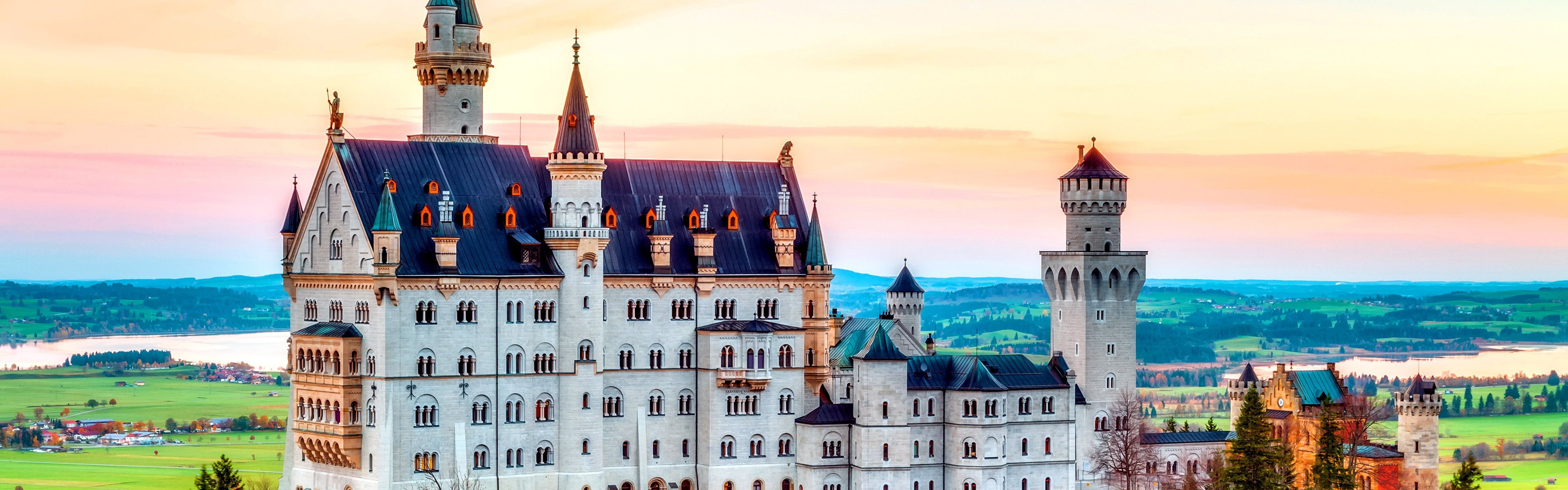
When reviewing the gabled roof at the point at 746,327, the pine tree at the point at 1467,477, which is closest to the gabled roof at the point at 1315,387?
the pine tree at the point at 1467,477

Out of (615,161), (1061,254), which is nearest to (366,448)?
(615,161)

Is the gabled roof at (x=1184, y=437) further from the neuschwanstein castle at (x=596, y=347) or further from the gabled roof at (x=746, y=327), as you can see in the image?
the gabled roof at (x=746, y=327)

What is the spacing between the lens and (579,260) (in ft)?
358

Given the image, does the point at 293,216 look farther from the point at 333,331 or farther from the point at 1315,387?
the point at 1315,387

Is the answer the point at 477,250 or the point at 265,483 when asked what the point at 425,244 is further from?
the point at 265,483

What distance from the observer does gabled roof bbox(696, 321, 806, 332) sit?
113312mm

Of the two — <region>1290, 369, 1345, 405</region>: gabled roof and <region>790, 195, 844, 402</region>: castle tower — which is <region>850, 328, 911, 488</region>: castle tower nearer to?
<region>790, 195, 844, 402</region>: castle tower

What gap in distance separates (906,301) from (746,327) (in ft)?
116

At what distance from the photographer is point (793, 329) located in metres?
115

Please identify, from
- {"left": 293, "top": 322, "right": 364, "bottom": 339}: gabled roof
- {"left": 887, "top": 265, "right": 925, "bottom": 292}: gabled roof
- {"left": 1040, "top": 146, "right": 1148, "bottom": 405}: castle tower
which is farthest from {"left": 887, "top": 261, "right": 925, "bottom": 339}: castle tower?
{"left": 293, "top": 322, "right": 364, "bottom": 339}: gabled roof

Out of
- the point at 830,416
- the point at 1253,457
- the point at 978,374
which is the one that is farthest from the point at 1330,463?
the point at 830,416

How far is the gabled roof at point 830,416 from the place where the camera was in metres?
115

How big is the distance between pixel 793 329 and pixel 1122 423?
2170 cm

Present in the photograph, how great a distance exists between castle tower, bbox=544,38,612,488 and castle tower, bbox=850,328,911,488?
556 inches
